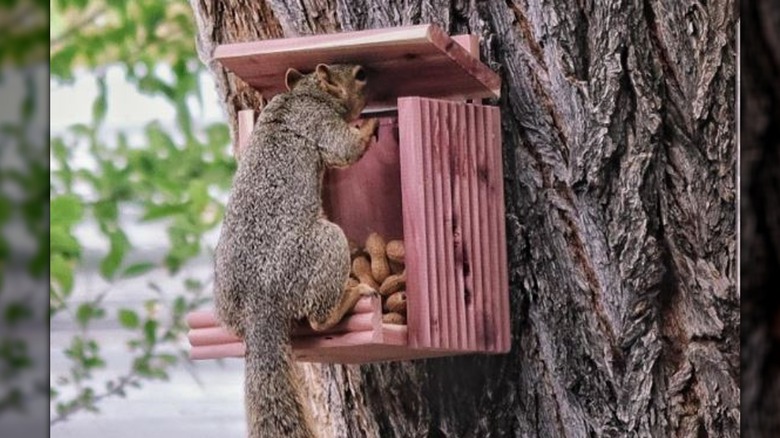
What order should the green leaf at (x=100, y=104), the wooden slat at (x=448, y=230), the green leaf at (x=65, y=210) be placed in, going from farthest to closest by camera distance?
the green leaf at (x=65, y=210) → the green leaf at (x=100, y=104) → the wooden slat at (x=448, y=230)

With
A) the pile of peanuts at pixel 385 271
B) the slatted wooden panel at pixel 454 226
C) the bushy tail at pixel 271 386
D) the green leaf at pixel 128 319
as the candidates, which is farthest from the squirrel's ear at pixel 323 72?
the green leaf at pixel 128 319

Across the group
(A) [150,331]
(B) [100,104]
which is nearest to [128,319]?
(A) [150,331]

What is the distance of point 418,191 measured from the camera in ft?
5.78

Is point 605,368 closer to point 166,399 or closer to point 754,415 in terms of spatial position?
point 754,415

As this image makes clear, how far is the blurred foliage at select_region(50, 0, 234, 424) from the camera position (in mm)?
3268

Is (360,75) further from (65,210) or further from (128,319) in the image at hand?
(128,319)

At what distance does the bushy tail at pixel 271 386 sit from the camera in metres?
1.70

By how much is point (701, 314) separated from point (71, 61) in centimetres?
193

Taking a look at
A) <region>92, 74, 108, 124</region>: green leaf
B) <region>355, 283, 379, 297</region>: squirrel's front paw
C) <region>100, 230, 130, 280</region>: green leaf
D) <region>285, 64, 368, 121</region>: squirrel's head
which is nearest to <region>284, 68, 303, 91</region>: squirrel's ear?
<region>285, 64, 368, 121</region>: squirrel's head

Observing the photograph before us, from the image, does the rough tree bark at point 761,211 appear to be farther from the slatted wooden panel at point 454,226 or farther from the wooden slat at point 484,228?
the wooden slat at point 484,228

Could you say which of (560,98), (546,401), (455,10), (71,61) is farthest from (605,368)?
(71,61)

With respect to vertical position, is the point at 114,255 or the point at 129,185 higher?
the point at 129,185

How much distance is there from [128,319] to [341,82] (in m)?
1.67

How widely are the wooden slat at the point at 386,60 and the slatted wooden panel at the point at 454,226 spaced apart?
0.19 ft
